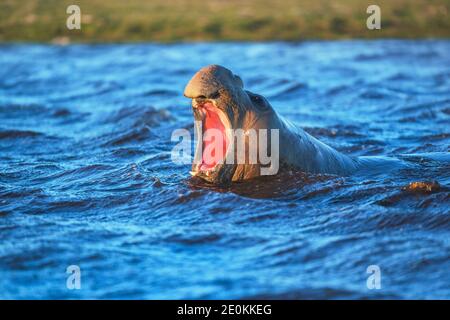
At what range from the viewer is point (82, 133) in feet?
31.6

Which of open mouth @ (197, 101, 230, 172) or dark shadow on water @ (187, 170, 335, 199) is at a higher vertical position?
open mouth @ (197, 101, 230, 172)

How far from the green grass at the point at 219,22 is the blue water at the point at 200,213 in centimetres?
549

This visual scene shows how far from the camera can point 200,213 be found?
6000 millimetres

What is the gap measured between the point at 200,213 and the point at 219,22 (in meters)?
11.6

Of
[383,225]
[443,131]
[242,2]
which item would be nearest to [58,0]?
[242,2]

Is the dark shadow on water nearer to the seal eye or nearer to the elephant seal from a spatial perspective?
the elephant seal

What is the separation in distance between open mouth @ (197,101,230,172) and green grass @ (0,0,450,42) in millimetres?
10728

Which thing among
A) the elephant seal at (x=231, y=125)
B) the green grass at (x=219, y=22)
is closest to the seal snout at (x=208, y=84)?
the elephant seal at (x=231, y=125)

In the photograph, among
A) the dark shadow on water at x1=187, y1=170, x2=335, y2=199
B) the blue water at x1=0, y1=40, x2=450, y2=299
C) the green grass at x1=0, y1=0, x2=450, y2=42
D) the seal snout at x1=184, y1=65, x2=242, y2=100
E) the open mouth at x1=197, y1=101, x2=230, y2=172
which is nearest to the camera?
the blue water at x1=0, y1=40, x2=450, y2=299

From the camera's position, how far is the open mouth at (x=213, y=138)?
19.6ft

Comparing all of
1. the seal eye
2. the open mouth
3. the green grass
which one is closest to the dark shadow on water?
the open mouth

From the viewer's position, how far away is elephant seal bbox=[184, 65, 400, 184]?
576 cm

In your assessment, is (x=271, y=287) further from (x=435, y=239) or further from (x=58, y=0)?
(x=58, y=0)

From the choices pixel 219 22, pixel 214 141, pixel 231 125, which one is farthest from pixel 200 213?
pixel 219 22
